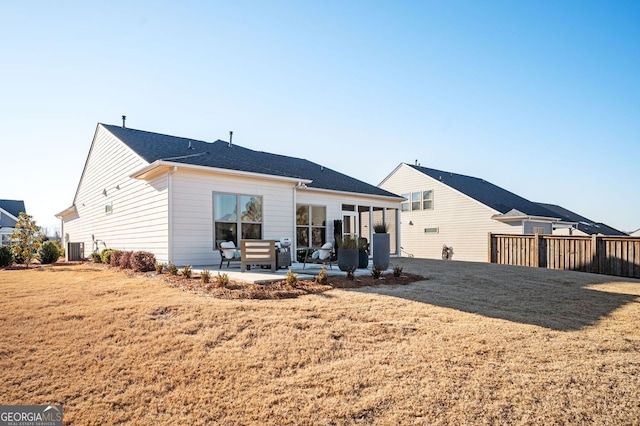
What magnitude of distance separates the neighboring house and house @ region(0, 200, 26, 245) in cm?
3140

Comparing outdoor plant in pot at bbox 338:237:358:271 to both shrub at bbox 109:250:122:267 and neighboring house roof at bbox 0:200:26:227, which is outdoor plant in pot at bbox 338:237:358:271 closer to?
shrub at bbox 109:250:122:267

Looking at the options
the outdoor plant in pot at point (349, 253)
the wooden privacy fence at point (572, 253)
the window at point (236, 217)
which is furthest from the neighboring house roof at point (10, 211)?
the wooden privacy fence at point (572, 253)

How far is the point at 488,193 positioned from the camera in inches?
1017

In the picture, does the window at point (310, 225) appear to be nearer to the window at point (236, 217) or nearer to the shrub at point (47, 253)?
the window at point (236, 217)

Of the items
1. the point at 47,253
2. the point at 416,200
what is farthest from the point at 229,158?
the point at 416,200

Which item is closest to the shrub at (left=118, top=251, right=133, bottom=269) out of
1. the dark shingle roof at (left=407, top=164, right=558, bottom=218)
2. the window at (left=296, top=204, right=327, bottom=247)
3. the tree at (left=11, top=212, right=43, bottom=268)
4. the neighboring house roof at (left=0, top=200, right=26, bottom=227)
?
the window at (left=296, top=204, right=327, bottom=247)

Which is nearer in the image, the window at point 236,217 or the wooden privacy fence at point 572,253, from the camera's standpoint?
the window at point 236,217

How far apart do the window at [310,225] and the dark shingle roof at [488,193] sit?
12.5 meters

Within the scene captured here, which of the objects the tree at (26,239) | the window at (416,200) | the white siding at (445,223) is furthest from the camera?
the window at (416,200)

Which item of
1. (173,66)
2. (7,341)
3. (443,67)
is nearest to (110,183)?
(173,66)

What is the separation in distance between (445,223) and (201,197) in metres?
17.4

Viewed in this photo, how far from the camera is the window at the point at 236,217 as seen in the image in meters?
11.7

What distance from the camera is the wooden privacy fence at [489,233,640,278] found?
44.4ft

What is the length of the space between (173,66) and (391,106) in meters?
8.08
